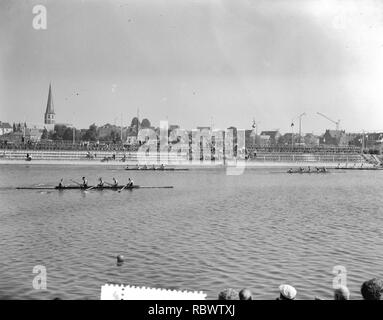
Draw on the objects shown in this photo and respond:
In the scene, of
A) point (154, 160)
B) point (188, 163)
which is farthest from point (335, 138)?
point (154, 160)

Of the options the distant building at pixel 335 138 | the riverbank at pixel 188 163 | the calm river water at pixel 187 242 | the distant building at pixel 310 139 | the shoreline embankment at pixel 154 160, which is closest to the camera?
the calm river water at pixel 187 242

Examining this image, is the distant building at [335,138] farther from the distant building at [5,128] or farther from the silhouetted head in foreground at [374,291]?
the silhouetted head in foreground at [374,291]

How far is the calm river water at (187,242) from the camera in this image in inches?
620

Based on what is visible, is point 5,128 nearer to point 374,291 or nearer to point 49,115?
point 49,115

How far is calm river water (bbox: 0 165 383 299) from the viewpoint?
15.8 metres

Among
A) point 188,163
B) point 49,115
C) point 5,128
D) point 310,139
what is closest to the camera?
point 188,163

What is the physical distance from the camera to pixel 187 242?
2173 cm

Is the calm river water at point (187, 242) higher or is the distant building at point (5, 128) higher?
the distant building at point (5, 128)

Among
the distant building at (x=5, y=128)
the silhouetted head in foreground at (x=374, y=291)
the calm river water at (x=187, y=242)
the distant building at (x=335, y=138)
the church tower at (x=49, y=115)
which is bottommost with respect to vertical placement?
the calm river water at (x=187, y=242)

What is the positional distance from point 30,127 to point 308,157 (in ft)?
374

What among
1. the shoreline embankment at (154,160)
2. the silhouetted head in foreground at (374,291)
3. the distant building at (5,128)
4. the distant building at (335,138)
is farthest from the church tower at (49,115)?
the silhouetted head in foreground at (374,291)

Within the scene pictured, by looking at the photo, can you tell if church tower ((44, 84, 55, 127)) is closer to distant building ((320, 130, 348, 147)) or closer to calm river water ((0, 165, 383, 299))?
distant building ((320, 130, 348, 147))

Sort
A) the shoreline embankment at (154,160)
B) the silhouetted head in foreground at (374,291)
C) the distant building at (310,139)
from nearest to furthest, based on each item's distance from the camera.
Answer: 1. the silhouetted head in foreground at (374,291)
2. the shoreline embankment at (154,160)
3. the distant building at (310,139)

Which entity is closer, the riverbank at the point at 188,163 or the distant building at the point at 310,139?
the riverbank at the point at 188,163
